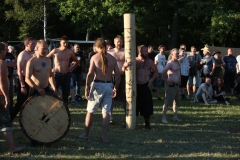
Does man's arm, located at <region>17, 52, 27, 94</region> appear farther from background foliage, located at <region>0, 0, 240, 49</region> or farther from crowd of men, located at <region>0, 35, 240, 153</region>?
background foliage, located at <region>0, 0, 240, 49</region>

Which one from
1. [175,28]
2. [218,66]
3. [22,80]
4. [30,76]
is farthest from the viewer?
[175,28]

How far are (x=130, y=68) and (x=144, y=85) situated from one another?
599mm

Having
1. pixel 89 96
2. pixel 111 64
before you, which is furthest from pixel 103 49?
pixel 89 96

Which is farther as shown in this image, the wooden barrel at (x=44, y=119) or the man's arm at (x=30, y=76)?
the man's arm at (x=30, y=76)

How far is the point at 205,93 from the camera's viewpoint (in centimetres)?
1475

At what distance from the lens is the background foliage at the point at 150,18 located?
93.6 ft

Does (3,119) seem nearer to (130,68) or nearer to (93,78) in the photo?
(93,78)

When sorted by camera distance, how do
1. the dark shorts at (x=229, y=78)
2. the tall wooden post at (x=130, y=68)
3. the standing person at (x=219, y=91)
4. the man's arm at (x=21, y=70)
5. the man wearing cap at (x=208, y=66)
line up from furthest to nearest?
the dark shorts at (x=229, y=78) < the man wearing cap at (x=208, y=66) < the standing person at (x=219, y=91) < the tall wooden post at (x=130, y=68) < the man's arm at (x=21, y=70)

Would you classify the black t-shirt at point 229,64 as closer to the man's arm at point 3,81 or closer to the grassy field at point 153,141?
the grassy field at point 153,141

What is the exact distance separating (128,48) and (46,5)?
28397mm

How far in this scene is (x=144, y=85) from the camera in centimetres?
989

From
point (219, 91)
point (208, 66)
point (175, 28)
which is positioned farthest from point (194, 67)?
point (175, 28)

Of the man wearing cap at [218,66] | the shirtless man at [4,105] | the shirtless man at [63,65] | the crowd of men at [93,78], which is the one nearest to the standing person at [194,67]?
the man wearing cap at [218,66]

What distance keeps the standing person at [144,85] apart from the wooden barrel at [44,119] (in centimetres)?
246
